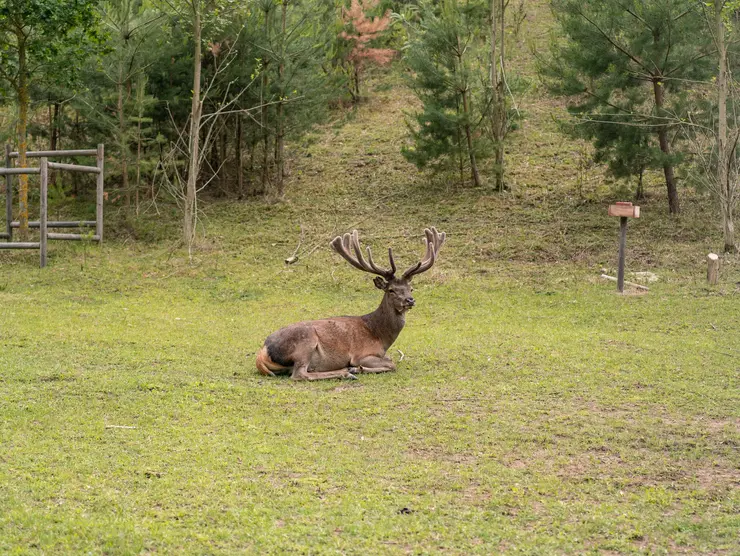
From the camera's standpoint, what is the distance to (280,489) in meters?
5.58

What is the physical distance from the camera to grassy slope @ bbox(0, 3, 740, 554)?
509 centimetres

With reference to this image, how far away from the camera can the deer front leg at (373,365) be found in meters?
8.77

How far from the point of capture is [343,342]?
8.77 metres

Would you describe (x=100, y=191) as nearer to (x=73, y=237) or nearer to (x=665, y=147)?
(x=73, y=237)

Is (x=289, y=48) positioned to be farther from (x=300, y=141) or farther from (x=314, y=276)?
(x=314, y=276)

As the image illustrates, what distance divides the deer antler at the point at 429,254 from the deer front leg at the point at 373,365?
36.6 inches

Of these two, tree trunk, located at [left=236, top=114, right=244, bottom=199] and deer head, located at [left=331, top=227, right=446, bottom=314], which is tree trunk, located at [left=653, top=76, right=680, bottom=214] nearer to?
tree trunk, located at [left=236, top=114, right=244, bottom=199]

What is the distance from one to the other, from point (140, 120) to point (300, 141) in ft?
12.6

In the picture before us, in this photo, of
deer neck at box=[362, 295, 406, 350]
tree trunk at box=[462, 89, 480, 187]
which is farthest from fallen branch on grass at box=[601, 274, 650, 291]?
deer neck at box=[362, 295, 406, 350]

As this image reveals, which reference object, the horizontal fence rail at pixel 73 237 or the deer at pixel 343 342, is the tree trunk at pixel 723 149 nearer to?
the deer at pixel 343 342

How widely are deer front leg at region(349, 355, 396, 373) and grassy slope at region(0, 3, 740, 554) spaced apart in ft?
0.59

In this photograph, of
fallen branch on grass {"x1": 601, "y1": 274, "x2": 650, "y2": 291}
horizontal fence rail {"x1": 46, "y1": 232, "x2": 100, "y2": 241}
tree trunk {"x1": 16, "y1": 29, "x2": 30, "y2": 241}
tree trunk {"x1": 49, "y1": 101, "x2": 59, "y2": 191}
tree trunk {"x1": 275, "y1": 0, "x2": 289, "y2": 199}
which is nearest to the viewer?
fallen branch on grass {"x1": 601, "y1": 274, "x2": 650, "y2": 291}

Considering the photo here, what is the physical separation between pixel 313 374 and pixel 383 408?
123cm

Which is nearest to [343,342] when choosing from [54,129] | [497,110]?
[497,110]
